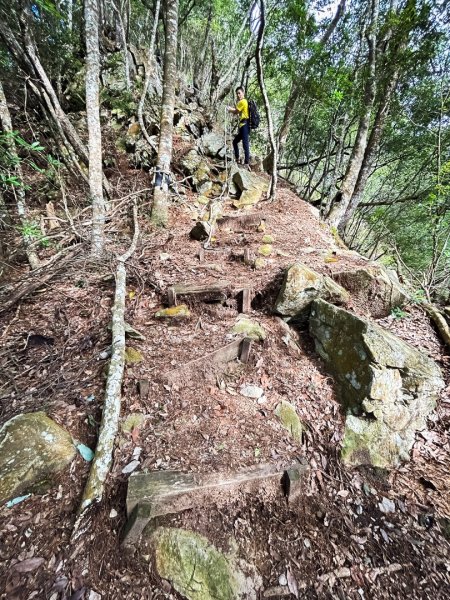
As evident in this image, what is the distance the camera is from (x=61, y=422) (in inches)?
96.3

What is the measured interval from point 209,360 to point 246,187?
263 inches

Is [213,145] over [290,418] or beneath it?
over

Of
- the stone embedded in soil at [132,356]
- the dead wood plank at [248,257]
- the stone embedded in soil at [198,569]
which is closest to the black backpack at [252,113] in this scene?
the dead wood plank at [248,257]

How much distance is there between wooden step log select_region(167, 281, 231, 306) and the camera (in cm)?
392

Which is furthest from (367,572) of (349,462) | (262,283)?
(262,283)

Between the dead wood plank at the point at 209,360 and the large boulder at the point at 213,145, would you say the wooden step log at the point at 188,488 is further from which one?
the large boulder at the point at 213,145

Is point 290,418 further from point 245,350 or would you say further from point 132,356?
point 132,356

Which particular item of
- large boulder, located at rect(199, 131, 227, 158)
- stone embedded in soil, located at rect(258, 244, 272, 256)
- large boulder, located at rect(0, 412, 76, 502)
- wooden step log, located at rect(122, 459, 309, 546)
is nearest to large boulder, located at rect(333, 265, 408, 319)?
stone embedded in soil, located at rect(258, 244, 272, 256)

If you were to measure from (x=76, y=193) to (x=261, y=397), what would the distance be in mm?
6592

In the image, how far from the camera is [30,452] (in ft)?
6.95

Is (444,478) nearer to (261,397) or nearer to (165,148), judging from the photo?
(261,397)

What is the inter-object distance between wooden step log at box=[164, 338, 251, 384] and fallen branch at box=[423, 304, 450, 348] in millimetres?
3008

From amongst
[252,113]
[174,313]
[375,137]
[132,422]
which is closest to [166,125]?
[252,113]

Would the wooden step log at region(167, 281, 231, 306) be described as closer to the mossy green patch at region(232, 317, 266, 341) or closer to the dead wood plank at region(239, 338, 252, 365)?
the mossy green patch at region(232, 317, 266, 341)
